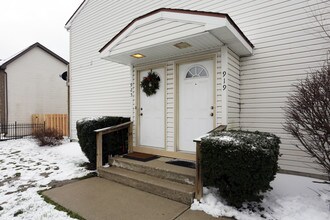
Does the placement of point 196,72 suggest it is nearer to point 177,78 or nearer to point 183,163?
point 177,78

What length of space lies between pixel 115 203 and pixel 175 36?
327cm

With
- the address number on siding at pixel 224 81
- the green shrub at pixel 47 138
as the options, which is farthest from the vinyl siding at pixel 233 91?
the green shrub at pixel 47 138

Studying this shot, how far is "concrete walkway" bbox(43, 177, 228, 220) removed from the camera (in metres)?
2.83

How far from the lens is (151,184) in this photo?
11.8 ft

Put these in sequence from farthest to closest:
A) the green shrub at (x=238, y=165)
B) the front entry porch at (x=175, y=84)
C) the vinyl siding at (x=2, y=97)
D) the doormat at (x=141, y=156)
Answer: the vinyl siding at (x=2, y=97), the doormat at (x=141, y=156), the front entry porch at (x=175, y=84), the green shrub at (x=238, y=165)

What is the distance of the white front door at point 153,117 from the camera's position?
16.8 ft

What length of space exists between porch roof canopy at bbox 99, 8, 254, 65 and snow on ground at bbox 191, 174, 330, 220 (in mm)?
2862

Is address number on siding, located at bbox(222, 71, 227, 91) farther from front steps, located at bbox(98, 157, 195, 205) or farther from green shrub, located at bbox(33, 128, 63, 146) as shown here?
green shrub, located at bbox(33, 128, 63, 146)

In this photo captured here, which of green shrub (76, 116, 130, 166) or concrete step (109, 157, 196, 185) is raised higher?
green shrub (76, 116, 130, 166)

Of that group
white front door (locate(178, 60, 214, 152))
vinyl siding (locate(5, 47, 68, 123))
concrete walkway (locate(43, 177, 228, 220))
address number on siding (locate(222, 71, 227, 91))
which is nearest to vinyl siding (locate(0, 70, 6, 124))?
vinyl siding (locate(5, 47, 68, 123))

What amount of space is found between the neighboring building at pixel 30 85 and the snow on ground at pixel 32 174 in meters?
5.16

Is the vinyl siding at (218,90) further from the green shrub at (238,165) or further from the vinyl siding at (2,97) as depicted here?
the vinyl siding at (2,97)

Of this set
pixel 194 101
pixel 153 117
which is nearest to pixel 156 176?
pixel 153 117

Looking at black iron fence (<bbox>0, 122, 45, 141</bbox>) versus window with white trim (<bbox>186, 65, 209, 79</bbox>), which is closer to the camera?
window with white trim (<bbox>186, 65, 209, 79</bbox>)
